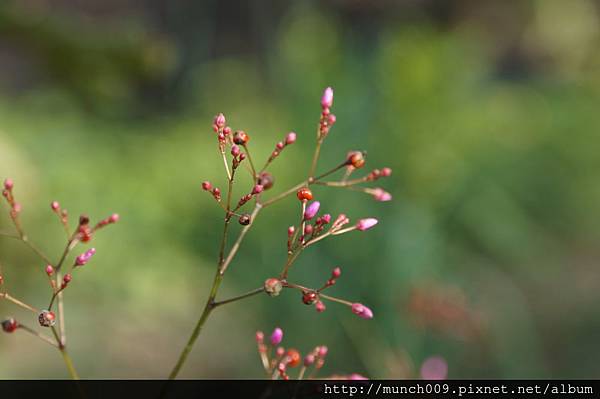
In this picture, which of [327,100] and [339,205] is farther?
[339,205]

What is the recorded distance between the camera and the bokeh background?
2.16 m

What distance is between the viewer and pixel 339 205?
7.61ft

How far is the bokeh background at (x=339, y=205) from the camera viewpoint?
216 cm

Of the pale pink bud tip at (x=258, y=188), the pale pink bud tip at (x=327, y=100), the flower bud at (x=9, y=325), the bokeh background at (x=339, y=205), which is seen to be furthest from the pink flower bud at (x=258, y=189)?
the bokeh background at (x=339, y=205)

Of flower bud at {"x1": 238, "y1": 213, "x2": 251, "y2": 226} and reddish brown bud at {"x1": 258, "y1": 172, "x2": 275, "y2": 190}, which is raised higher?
reddish brown bud at {"x1": 258, "y1": 172, "x2": 275, "y2": 190}

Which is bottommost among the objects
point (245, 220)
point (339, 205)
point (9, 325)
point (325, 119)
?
point (9, 325)

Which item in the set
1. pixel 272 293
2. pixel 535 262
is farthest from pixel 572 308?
pixel 272 293

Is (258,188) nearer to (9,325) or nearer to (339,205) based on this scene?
(9,325)

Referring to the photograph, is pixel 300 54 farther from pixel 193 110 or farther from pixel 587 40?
pixel 587 40

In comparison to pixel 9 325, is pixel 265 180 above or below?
above

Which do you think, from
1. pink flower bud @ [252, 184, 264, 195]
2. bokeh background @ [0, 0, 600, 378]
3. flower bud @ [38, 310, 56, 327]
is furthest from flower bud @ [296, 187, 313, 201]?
bokeh background @ [0, 0, 600, 378]

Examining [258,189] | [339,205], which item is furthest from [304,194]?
[339,205]

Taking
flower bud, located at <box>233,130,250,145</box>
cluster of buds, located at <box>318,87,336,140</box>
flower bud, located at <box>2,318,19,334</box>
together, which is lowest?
flower bud, located at <box>2,318,19,334</box>

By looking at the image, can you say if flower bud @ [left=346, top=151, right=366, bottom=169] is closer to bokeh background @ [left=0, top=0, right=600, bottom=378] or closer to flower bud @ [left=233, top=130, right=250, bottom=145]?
flower bud @ [left=233, top=130, right=250, bottom=145]
